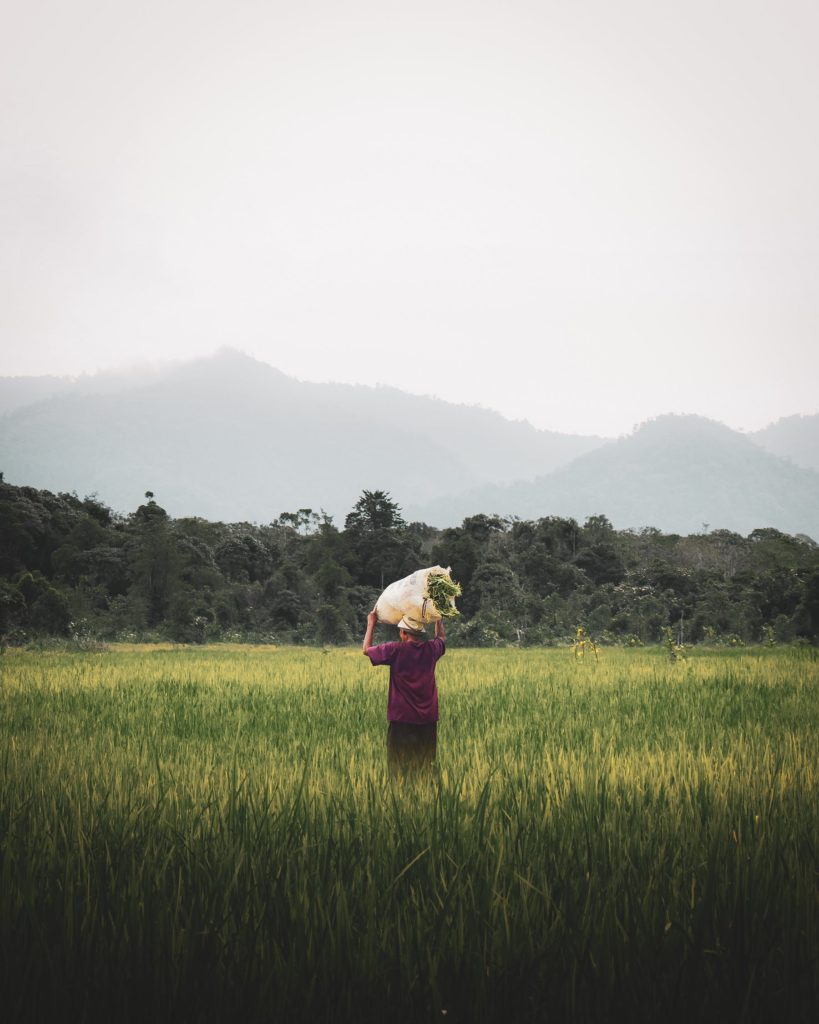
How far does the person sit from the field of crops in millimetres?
181

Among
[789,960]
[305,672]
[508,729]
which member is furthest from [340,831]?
[305,672]

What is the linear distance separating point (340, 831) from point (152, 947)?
0.90m

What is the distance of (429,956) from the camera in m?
1.78

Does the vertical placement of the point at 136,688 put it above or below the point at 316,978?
below

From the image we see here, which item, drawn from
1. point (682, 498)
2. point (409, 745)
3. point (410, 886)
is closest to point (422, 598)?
point (409, 745)

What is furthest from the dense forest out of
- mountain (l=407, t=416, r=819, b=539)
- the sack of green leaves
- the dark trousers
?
mountain (l=407, t=416, r=819, b=539)

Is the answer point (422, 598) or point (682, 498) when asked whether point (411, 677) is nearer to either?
point (422, 598)

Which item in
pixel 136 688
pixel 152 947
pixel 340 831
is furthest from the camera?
pixel 136 688

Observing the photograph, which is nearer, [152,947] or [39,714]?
[152,947]

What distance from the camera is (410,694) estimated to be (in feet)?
13.1

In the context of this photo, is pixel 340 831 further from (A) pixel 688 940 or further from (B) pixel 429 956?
(A) pixel 688 940

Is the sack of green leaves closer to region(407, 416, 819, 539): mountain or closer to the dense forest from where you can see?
the dense forest

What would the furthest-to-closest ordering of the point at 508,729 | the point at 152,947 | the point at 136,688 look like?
the point at 136,688 < the point at 508,729 < the point at 152,947

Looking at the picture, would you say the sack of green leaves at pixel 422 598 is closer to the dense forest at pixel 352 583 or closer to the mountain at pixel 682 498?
the dense forest at pixel 352 583
